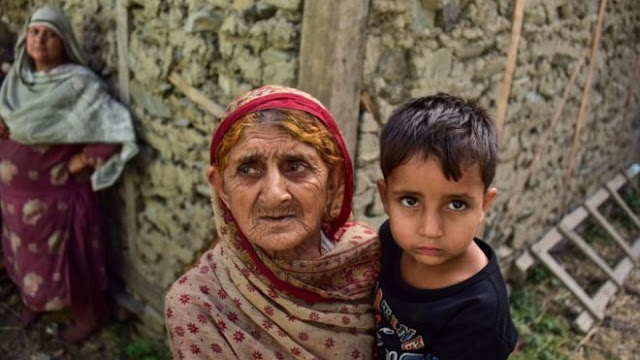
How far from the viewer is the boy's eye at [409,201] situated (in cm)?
139

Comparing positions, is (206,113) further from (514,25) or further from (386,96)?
(514,25)

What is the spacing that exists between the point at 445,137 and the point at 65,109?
9.66ft

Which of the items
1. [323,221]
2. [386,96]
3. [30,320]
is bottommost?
[30,320]

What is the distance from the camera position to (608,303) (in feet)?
15.6

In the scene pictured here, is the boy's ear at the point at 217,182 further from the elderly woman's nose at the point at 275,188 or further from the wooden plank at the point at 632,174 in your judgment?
the wooden plank at the point at 632,174

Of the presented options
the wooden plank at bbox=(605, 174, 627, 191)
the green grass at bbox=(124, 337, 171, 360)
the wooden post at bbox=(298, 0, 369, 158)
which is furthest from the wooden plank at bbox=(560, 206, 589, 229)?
the green grass at bbox=(124, 337, 171, 360)

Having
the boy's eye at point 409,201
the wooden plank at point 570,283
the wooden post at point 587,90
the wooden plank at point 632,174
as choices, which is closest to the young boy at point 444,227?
the boy's eye at point 409,201

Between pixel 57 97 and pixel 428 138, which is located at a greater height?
pixel 428 138

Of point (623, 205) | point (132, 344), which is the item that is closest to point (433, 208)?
point (132, 344)

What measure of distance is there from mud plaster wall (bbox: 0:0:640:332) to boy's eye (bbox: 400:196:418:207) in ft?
4.24

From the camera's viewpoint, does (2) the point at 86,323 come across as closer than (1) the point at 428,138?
No

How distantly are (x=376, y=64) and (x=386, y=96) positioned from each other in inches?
6.9

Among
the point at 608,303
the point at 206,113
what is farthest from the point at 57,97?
the point at 608,303

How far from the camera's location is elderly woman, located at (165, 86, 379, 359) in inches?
54.6
